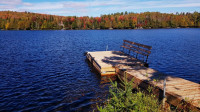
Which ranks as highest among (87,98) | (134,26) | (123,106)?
(134,26)

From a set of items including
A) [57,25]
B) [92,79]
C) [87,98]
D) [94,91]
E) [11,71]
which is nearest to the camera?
[87,98]

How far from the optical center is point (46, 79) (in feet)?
48.0

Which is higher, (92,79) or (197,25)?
(197,25)

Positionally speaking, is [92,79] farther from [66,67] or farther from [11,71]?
[11,71]

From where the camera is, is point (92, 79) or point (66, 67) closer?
point (92, 79)

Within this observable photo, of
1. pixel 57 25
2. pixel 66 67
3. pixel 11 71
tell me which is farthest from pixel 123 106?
pixel 57 25

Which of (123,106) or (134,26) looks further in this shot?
(134,26)

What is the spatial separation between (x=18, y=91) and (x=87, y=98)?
5.30 metres

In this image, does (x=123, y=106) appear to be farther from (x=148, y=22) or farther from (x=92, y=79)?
(x=148, y=22)

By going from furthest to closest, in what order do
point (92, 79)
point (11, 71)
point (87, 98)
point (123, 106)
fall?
point (11, 71), point (92, 79), point (87, 98), point (123, 106)

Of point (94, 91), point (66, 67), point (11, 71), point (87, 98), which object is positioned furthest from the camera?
point (66, 67)

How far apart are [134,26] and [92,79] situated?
7009 inches

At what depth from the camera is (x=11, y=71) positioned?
672 inches

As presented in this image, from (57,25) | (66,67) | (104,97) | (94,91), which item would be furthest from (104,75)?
(57,25)
